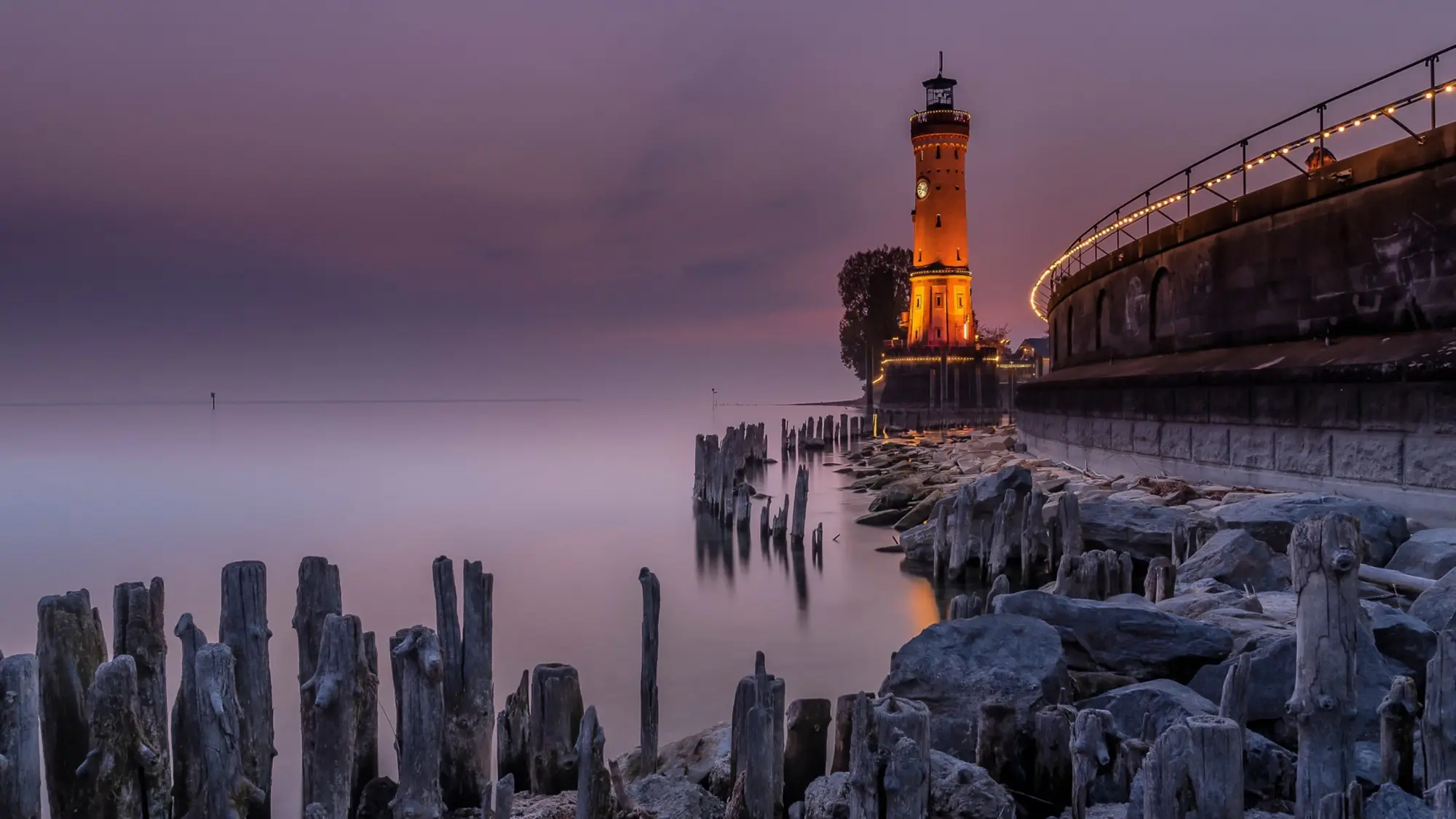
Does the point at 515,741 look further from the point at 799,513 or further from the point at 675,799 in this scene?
the point at 799,513

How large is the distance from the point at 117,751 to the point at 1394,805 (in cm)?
570

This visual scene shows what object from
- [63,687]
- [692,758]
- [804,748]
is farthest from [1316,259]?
[63,687]

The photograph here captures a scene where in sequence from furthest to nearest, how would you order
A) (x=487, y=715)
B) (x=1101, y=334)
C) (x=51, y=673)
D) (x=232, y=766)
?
1. (x=1101, y=334)
2. (x=487, y=715)
3. (x=51, y=673)
4. (x=232, y=766)

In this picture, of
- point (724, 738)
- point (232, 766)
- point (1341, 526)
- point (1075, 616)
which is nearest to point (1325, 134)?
point (1075, 616)

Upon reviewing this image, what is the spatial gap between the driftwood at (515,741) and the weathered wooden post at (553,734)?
0.10m

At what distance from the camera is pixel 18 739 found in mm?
4508

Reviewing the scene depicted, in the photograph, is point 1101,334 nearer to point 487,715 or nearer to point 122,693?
point 487,715

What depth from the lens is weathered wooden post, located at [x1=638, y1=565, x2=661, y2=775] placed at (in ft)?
20.7

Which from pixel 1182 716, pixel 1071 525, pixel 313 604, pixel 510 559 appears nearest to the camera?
pixel 1182 716

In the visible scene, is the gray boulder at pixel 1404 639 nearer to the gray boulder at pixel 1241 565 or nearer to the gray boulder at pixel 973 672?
the gray boulder at pixel 973 672

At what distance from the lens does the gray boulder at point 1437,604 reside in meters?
6.70

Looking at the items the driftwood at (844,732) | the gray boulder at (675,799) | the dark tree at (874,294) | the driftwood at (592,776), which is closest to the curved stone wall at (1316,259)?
the driftwood at (844,732)

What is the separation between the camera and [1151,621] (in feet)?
22.0

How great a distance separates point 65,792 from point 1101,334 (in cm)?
2431
